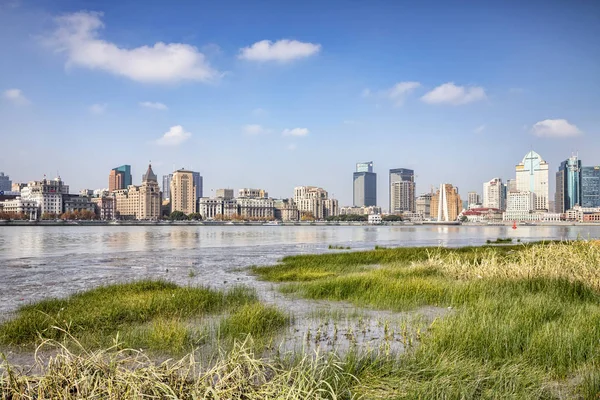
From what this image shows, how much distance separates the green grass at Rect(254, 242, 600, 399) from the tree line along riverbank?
0.03 metres

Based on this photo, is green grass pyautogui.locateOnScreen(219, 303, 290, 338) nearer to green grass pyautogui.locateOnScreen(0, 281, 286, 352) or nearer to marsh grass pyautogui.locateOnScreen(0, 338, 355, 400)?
green grass pyautogui.locateOnScreen(0, 281, 286, 352)

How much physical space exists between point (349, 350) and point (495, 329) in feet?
11.1

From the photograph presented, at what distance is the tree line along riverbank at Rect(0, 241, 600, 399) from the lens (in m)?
5.55

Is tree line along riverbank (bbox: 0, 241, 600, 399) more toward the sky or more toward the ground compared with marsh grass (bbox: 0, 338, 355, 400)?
more toward the ground

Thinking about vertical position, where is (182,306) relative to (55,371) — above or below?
below

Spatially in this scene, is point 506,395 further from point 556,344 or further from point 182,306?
point 182,306

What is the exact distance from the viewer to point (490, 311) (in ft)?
38.2

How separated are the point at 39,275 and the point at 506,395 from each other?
78.2 ft

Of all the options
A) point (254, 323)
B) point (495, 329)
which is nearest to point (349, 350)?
point (254, 323)

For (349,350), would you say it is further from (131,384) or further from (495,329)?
(131,384)

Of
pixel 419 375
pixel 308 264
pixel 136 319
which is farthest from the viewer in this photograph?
pixel 308 264

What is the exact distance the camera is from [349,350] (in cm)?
821

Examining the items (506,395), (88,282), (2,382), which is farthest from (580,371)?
(88,282)

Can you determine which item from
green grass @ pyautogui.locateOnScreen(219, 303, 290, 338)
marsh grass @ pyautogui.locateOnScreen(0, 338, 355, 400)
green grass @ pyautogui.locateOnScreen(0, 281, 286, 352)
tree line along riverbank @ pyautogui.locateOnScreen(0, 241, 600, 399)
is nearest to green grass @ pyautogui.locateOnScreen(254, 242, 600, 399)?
tree line along riverbank @ pyautogui.locateOnScreen(0, 241, 600, 399)
